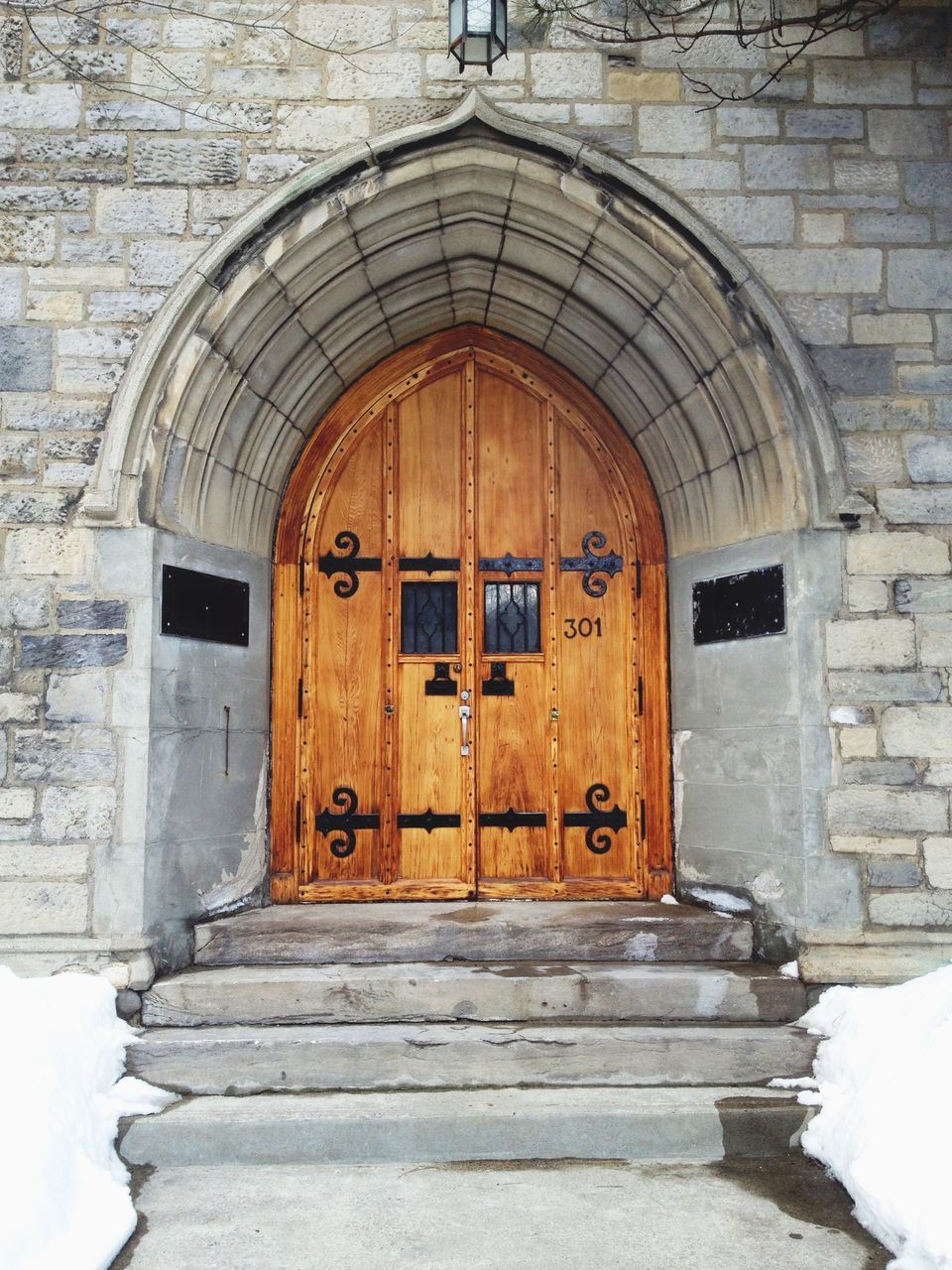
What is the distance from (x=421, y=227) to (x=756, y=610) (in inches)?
75.3

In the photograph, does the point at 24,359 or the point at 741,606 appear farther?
the point at 741,606

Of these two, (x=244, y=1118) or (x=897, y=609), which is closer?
(x=244, y=1118)

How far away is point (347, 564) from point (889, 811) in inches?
90.6

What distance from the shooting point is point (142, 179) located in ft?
12.1

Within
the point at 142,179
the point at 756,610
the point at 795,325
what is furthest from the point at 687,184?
the point at 142,179

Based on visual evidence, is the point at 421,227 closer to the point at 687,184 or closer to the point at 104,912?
the point at 687,184

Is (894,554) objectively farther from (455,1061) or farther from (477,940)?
(455,1061)

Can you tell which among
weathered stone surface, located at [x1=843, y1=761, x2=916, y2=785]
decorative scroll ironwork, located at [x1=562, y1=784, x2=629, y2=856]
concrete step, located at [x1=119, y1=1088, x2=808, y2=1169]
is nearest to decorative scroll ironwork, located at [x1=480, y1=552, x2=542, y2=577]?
decorative scroll ironwork, located at [x1=562, y1=784, x2=629, y2=856]

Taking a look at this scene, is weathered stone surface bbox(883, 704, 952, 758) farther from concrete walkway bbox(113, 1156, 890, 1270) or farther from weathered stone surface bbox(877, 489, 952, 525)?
concrete walkway bbox(113, 1156, 890, 1270)

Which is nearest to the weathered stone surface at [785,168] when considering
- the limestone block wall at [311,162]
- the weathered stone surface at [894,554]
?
the limestone block wall at [311,162]

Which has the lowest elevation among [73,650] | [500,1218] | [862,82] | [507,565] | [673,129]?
[500,1218]

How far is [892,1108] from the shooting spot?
2.64 m

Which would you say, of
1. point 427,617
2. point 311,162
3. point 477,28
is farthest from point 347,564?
point 477,28

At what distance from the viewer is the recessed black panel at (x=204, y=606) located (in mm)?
3652
